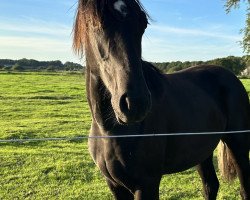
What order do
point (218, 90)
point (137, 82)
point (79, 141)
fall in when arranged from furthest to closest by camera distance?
point (79, 141) → point (218, 90) → point (137, 82)

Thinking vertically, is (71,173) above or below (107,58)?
below

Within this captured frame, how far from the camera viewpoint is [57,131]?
10523 millimetres

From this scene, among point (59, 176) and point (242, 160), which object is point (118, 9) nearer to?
point (242, 160)

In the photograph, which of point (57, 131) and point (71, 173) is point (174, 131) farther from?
point (57, 131)

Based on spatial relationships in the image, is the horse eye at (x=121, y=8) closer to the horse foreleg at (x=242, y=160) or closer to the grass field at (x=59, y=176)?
the grass field at (x=59, y=176)

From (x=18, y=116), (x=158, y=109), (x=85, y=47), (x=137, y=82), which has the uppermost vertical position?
(x=85, y=47)

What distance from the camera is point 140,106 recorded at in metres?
2.15

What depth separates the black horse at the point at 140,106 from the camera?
2.30 m

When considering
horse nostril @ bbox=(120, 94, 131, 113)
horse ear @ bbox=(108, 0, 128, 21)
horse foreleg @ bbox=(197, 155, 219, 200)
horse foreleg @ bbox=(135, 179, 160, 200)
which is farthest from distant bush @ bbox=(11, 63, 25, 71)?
horse nostril @ bbox=(120, 94, 131, 113)

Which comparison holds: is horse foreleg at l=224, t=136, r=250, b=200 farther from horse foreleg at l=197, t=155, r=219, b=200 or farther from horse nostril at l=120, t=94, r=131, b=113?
horse nostril at l=120, t=94, r=131, b=113

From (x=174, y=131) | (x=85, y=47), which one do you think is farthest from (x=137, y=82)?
(x=174, y=131)

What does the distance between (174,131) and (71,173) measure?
3.44 metres

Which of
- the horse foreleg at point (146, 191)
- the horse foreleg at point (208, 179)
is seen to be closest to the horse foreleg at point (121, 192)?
the horse foreleg at point (146, 191)

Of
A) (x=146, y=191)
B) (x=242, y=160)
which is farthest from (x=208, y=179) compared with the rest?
(x=146, y=191)
